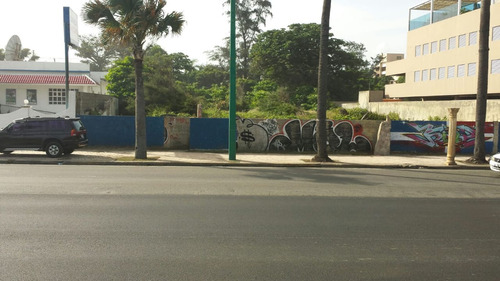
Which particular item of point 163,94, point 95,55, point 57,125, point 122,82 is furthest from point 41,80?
point 95,55

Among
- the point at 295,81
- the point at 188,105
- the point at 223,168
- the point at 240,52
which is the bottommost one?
the point at 223,168

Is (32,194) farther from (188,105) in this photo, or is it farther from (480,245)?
(188,105)

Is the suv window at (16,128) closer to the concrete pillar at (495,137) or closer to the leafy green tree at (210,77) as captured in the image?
the concrete pillar at (495,137)

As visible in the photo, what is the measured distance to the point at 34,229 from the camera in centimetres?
655

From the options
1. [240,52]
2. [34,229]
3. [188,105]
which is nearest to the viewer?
[34,229]

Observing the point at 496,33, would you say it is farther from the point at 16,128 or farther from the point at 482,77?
the point at 16,128

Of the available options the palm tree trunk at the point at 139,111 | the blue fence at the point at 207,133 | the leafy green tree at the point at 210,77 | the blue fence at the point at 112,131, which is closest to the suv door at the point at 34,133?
the palm tree trunk at the point at 139,111

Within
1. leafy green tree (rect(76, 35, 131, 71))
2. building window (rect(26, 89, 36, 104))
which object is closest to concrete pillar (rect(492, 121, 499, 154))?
building window (rect(26, 89, 36, 104))

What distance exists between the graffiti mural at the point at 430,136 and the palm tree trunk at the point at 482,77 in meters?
3.32

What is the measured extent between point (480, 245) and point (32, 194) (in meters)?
8.84

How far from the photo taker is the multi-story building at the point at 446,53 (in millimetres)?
36231

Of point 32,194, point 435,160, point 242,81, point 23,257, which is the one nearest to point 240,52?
point 242,81

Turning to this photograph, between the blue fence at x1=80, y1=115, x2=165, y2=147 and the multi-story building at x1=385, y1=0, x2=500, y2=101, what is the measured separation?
29306mm

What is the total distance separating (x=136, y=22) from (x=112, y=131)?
716cm
